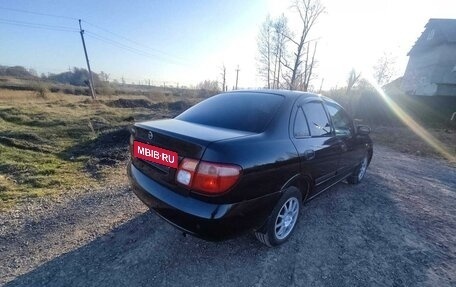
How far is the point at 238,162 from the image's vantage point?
1.97m

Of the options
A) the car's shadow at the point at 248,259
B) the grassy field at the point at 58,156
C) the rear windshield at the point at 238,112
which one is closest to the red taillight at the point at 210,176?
the rear windshield at the point at 238,112

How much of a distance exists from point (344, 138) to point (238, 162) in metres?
2.36

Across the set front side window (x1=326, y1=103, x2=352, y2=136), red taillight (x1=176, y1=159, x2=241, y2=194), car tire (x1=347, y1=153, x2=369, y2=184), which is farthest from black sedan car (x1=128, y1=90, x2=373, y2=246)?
car tire (x1=347, y1=153, x2=369, y2=184)

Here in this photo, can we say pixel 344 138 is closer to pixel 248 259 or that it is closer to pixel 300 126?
pixel 300 126

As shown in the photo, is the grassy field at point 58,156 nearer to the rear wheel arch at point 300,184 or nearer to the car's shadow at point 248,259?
the car's shadow at point 248,259

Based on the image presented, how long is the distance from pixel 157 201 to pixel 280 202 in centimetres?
116

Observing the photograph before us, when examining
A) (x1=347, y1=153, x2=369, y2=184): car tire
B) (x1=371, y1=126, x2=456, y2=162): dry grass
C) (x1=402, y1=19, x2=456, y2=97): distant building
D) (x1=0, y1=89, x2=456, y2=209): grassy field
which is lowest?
(x1=371, y1=126, x2=456, y2=162): dry grass

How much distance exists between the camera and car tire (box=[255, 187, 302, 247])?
2475 mm

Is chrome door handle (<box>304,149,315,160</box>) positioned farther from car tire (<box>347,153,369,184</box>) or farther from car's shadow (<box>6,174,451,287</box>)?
car tire (<box>347,153,369,184</box>)

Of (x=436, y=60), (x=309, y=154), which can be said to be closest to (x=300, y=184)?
(x=309, y=154)

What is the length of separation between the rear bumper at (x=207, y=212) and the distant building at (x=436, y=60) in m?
33.8

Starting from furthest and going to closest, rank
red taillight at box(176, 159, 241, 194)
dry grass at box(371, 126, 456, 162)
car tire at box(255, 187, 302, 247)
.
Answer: dry grass at box(371, 126, 456, 162)
car tire at box(255, 187, 302, 247)
red taillight at box(176, 159, 241, 194)

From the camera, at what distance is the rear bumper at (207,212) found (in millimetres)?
1961

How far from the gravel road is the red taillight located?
906 mm
